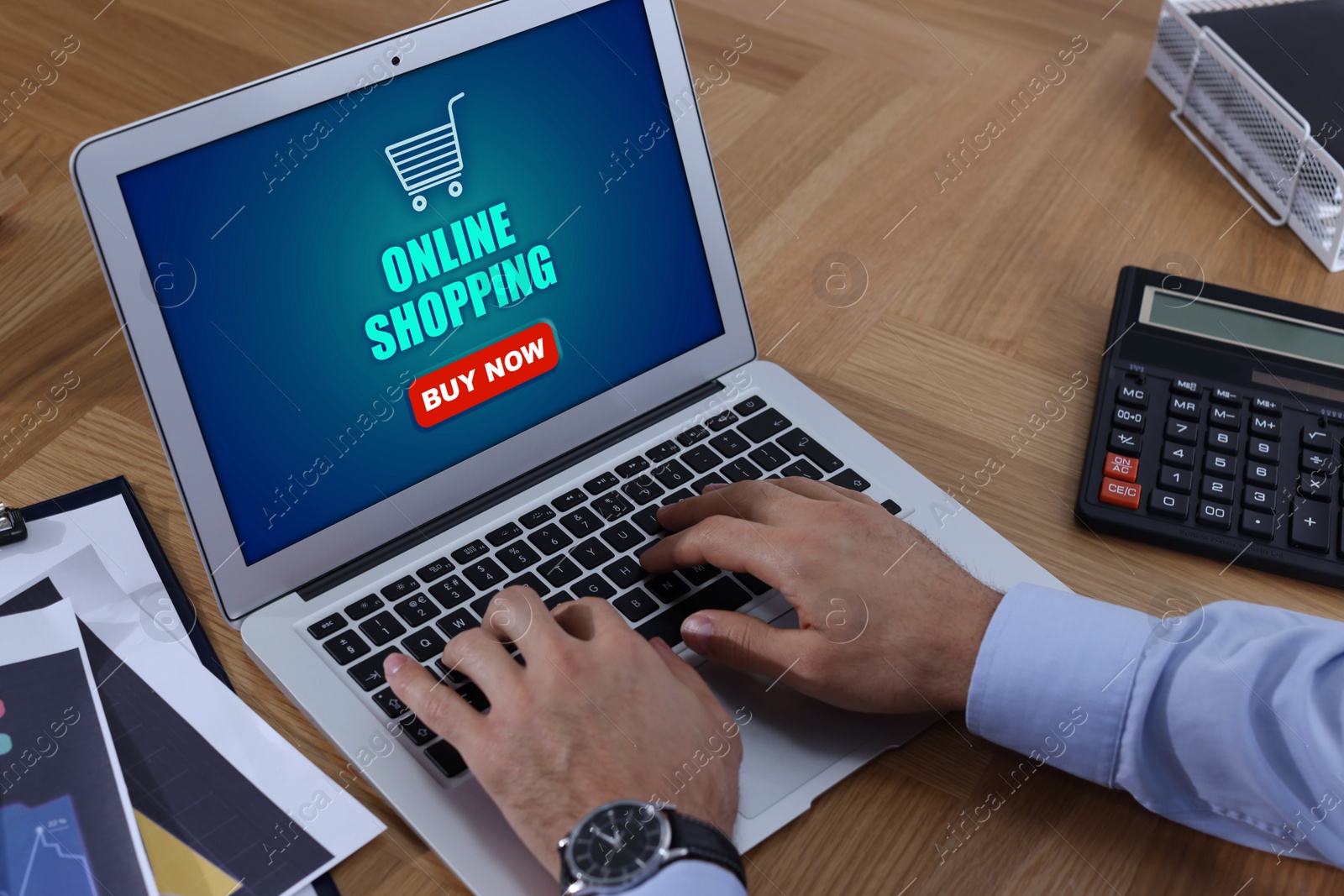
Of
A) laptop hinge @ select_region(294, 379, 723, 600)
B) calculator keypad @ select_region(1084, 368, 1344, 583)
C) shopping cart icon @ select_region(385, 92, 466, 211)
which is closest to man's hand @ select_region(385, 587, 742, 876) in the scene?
laptop hinge @ select_region(294, 379, 723, 600)

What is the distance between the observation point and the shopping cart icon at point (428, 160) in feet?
2.45

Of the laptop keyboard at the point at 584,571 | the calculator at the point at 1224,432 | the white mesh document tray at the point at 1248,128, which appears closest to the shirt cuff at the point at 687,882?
the laptop keyboard at the point at 584,571

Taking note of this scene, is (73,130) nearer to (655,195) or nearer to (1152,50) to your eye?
(655,195)

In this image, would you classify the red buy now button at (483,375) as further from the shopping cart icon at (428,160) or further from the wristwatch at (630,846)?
the wristwatch at (630,846)

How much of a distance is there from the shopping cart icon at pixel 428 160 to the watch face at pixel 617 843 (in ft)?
1.42

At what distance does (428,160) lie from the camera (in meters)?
0.76

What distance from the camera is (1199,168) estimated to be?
120cm

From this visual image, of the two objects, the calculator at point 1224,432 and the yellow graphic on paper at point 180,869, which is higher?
the yellow graphic on paper at point 180,869

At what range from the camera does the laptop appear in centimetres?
67

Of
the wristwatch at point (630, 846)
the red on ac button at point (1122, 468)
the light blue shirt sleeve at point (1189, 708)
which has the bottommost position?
the light blue shirt sleeve at point (1189, 708)

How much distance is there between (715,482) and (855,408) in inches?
7.4

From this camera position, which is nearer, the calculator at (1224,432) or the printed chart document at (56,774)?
the printed chart document at (56,774)

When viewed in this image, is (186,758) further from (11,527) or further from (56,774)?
(11,527)

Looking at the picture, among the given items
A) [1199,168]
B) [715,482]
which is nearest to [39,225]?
[715,482]
